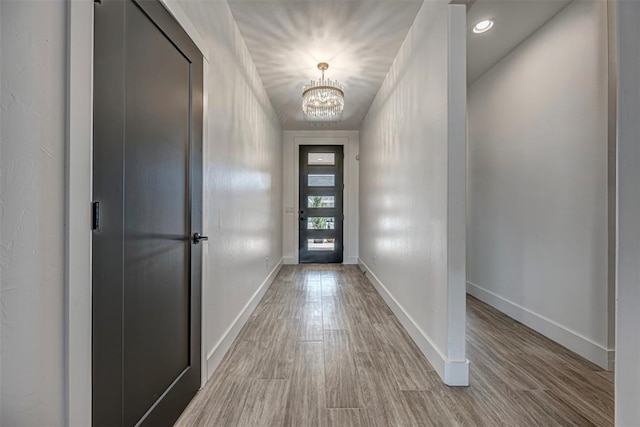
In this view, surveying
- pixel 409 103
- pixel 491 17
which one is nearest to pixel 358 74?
pixel 409 103

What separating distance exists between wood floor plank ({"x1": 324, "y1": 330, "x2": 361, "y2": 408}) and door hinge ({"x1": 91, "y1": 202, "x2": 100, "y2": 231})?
4.56ft

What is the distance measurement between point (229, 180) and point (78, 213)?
4.66 ft

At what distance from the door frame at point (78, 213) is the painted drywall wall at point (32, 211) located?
0.6 inches

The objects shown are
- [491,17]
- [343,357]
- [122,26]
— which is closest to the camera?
[122,26]

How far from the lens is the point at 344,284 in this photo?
4129 mm

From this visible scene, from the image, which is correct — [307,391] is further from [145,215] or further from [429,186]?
[429,186]

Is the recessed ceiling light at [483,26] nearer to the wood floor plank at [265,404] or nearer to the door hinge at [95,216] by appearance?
the door hinge at [95,216]

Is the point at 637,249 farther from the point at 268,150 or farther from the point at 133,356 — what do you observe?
the point at 268,150

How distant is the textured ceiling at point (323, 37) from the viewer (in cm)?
218

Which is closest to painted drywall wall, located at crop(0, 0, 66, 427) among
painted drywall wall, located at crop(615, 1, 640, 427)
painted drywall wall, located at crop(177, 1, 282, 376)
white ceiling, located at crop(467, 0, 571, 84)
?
painted drywall wall, located at crop(177, 1, 282, 376)

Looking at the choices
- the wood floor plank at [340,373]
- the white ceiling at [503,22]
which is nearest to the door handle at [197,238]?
the wood floor plank at [340,373]

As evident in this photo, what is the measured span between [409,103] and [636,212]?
1.90 metres

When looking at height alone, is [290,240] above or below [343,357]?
above

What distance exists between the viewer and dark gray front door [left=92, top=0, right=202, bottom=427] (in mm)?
939
